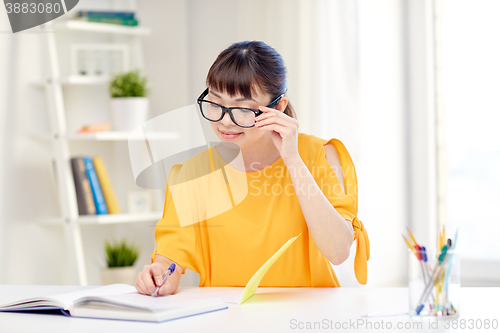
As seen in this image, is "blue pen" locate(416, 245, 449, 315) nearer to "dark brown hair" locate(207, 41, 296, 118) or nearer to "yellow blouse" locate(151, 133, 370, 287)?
"yellow blouse" locate(151, 133, 370, 287)

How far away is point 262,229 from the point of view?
135cm

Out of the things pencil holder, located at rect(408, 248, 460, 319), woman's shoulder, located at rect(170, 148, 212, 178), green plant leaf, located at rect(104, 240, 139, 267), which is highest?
woman's shoulder, located at rect(170, 148, 212, 178)

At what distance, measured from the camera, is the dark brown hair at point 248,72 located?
125 cm

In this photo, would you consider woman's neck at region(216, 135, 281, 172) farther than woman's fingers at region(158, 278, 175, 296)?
Yes

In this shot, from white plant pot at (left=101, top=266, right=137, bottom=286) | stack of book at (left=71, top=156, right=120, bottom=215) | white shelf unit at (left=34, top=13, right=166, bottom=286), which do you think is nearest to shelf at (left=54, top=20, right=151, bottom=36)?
white shelf unit at (left=34, top=13, right=166, bottom=286)

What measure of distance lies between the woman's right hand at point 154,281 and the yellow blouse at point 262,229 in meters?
0.18

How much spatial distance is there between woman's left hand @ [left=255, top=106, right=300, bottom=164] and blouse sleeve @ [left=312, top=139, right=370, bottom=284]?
14 centimetres

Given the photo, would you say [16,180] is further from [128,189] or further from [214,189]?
[214,189]

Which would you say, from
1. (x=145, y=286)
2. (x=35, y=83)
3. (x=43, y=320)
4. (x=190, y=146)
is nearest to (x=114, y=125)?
(x=35, y=83)

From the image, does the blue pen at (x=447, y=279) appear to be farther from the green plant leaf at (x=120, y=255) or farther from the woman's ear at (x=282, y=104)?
the green plant leaf at (x=120, y=255)

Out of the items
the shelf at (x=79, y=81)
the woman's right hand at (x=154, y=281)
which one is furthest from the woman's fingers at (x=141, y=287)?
the shelf at (x=79, y=81)

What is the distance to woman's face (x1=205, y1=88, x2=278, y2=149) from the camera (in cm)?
125

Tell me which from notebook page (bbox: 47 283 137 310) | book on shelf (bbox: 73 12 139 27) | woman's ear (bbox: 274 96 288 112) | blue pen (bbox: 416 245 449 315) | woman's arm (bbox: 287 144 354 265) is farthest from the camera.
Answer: book on shelf (bbox: 73 12 139 27)

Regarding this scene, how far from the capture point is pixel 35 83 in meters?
2.24
